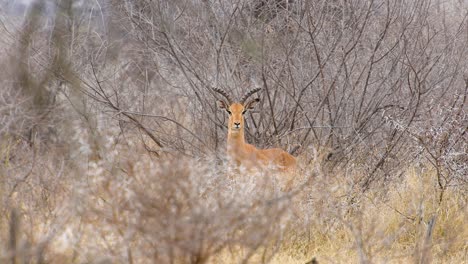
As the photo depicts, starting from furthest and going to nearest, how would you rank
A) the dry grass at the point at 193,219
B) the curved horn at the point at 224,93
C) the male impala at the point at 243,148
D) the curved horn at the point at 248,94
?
the curved horn at the point at 248,94
the curved horn at the point at 224,93
the male impala at the point at 243,148
the dry grass at the point at 193,219

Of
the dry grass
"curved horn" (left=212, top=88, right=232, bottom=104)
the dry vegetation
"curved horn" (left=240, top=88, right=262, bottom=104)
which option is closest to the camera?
the dry grass

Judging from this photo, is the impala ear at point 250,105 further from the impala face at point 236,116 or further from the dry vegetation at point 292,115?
the dry vegetation at point 292,115

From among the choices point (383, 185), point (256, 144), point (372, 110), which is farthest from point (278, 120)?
point (383, 185)

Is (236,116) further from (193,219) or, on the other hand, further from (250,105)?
(193,219)

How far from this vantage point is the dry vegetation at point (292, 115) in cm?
620

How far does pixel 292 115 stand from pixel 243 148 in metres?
1.01

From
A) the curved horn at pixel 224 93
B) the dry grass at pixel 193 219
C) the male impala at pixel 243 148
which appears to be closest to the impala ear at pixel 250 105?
the male impala at pixel 243 148

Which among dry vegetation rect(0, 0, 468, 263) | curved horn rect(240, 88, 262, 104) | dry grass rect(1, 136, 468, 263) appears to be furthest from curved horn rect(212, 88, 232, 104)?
dry grass rect(1, 136, 468, 263)

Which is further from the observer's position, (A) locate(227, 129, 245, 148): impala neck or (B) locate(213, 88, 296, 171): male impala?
(A) locate(227, 129, 245, 148): impala neck

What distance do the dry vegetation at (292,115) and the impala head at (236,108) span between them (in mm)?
263

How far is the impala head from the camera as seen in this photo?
8891 millimetres

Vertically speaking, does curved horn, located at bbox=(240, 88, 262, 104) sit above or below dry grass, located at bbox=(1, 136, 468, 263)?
above

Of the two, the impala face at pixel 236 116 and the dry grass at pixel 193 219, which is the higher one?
the impala face at pixel 236 116

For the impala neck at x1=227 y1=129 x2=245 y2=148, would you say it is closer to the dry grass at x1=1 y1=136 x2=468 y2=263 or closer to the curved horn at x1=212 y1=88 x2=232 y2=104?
the curved horn at x1=212 y1=88 x2=232 y2=104
